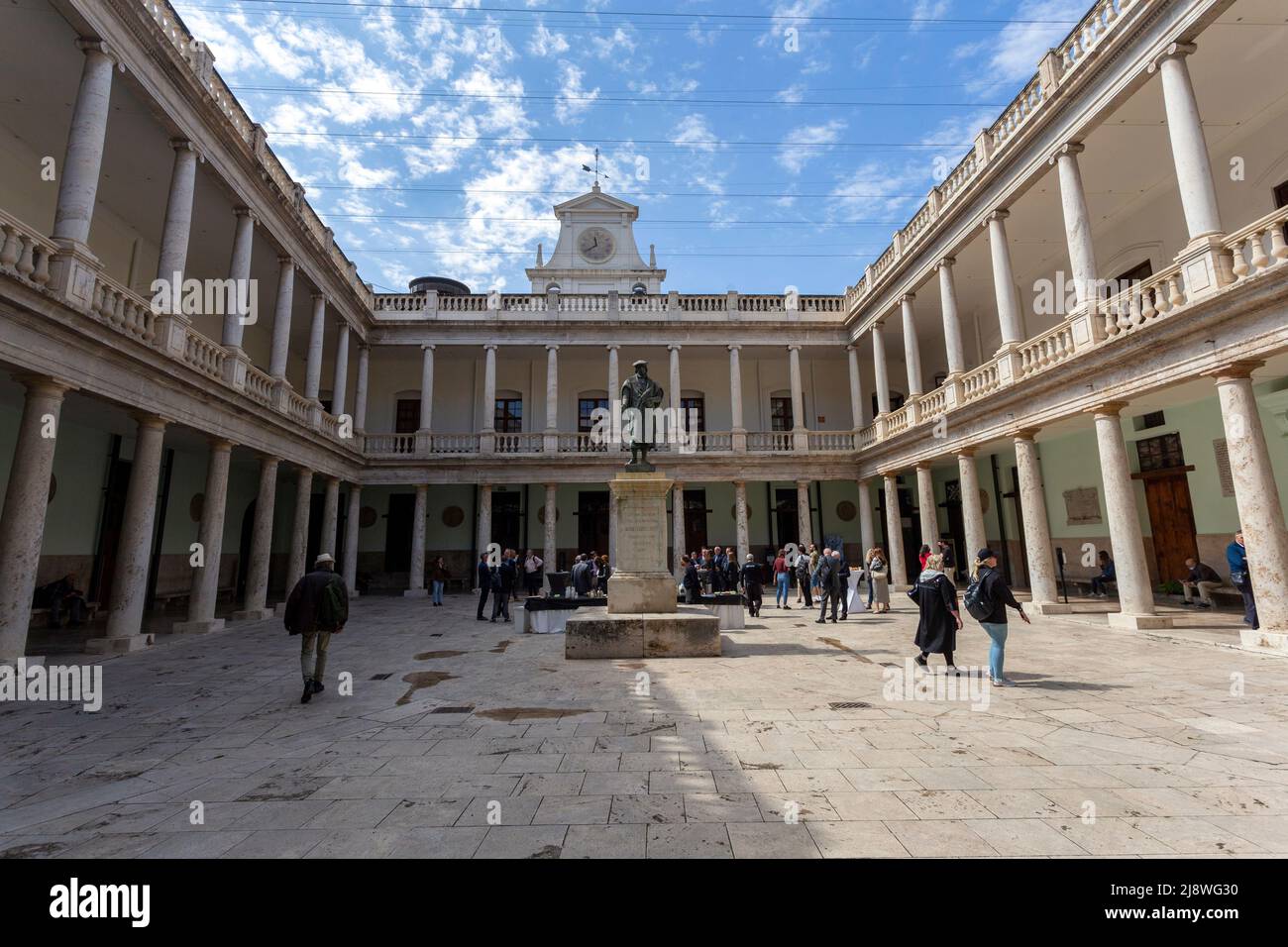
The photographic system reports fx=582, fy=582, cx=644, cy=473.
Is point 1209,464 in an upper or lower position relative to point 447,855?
upper

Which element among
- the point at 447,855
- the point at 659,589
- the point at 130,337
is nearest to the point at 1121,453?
the point at 659,589

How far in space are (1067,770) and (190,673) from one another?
1008 centimetres

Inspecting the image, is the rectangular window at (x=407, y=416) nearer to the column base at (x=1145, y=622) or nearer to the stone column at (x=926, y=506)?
the stone column at (x=926, y=506)

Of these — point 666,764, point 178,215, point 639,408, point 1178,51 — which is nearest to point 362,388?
point 178,215

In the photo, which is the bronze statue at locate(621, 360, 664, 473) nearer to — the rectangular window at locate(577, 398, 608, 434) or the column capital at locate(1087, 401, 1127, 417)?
the column capital at locate(1087, 401, 1127, 417)

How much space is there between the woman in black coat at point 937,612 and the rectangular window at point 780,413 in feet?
57.9

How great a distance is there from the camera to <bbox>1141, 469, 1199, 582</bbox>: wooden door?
13.3 meters

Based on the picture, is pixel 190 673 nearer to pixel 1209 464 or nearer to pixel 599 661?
pixel 599 661

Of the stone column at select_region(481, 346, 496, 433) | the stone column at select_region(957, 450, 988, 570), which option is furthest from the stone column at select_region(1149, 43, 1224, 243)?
the stone column at select_region(481, 346, 496, 433)

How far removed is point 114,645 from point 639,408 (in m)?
9.51

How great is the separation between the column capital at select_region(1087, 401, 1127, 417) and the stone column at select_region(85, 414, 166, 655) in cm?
1701

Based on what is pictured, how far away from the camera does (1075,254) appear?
11.5 metres

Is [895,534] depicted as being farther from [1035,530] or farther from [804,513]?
[1035,530]

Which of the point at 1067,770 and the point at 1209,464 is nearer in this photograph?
the point at 1067,770
